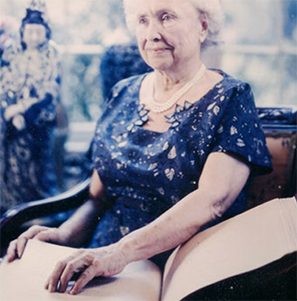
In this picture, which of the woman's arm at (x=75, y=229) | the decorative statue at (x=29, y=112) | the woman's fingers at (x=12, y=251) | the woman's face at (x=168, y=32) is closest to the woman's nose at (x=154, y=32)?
the woman's face at (x=168, y=32)

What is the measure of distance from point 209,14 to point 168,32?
81mm

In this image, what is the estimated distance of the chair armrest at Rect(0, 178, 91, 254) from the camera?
1.03 meters

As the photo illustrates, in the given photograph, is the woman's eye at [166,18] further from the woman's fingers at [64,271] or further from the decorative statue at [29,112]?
the woman's fingers at [64,271]

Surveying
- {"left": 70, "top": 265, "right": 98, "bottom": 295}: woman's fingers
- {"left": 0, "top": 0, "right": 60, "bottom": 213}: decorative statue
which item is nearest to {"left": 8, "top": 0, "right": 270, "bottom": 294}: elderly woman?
{"left": 70, "top": 265, "right": 98, "bottom": 295}: woman's fingers

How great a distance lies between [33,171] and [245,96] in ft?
1.88

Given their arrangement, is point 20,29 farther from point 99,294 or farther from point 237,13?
point 99,294

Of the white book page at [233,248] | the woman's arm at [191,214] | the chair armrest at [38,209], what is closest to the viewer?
the white book page at [233,248]

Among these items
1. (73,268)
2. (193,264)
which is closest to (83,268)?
(73,268)

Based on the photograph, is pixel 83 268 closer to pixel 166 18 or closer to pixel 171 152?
pixel 171 152

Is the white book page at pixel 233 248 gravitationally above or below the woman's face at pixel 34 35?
Result: below

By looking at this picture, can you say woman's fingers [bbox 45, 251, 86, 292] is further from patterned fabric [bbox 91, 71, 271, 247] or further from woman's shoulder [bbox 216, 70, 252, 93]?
woman's shoulder [bbox 216, 70, 252, 93]

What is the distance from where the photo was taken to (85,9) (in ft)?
3.23

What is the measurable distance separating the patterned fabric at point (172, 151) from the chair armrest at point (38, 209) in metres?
0.09

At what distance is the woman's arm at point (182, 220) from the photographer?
0.88 m
